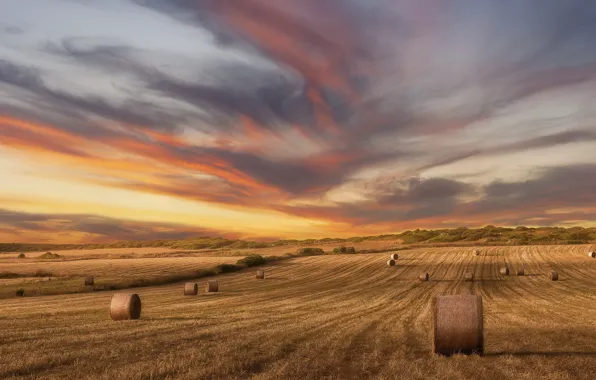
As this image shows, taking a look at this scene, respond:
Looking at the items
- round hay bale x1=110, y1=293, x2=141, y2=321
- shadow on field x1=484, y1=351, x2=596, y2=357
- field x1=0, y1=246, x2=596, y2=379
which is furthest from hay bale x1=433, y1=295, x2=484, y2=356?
round hay bale x1=110, y1=293, x2=141, y2=321

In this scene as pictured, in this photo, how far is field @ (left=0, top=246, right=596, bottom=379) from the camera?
11.2 metres

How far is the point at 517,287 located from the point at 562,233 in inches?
3289

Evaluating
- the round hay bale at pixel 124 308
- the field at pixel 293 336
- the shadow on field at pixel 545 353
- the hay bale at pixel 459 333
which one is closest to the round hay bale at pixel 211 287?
the field at pixel 293 336

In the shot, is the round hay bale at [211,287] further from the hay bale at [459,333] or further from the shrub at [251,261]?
the hay bale at [459,333]

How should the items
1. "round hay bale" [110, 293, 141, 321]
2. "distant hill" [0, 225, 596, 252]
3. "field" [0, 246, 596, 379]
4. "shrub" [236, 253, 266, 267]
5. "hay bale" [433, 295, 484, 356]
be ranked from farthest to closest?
"distant hill" [0, 225, 596, 252] → "shrub" [236, 253, 266, 267] → "round hay bale" [110, 293, 141, 321] → "hay bale" [433, 295, 484, 356] → "field" [0, 246, 596, 379]

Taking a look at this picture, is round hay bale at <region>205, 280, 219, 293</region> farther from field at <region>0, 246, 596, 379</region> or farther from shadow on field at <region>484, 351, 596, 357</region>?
shadow on field at <region>484, 351, 596, 357</region>

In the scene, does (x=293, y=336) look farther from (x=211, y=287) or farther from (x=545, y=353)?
(x=211, y=287)

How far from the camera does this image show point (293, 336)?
1570 cm

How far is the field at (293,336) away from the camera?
11.2 m

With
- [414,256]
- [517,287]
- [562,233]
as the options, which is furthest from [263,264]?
[562,233]

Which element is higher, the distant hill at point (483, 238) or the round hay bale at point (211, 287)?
the distant hill at point (483, 238)

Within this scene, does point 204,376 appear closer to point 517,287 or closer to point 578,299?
point 578,299

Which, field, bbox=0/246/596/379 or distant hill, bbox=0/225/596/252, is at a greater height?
distant hill, bbox=0/225/596/252

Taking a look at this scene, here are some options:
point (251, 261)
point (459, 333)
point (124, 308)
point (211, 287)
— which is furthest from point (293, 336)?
point (251, 261)
